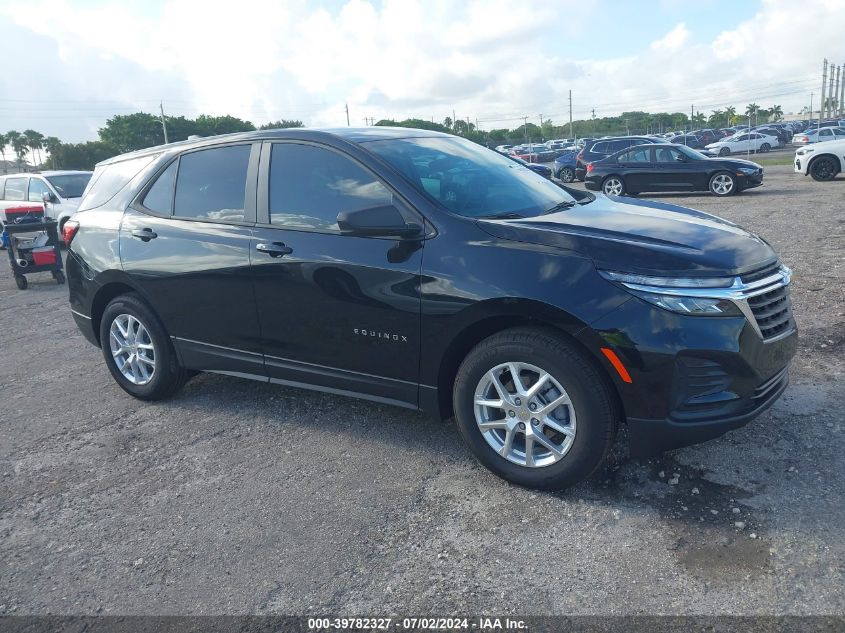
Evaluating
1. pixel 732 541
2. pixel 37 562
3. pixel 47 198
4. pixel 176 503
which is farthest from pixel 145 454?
pixel 47 198

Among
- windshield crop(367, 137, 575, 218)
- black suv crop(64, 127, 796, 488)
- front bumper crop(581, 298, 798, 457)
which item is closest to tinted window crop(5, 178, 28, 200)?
black suv crop(64, 127, 796, 488)

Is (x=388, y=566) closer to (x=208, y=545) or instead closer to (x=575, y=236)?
(x=208, y=545)

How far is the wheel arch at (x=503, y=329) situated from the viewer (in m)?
3.19

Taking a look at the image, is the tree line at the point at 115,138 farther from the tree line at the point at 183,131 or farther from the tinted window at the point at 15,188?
the tinted window at the point at 15,188

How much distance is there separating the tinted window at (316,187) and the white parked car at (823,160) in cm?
1795

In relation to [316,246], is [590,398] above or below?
below

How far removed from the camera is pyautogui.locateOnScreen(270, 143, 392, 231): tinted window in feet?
12.6

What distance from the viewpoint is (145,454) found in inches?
165

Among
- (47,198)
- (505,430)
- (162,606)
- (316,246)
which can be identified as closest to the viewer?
(162,606)

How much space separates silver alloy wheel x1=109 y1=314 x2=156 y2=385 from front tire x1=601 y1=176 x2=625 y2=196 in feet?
50.3

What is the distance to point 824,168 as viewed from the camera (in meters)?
18.0

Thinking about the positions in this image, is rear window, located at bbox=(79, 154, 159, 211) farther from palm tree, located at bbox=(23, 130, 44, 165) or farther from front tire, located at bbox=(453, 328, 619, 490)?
palm tree, located at bbox=(23, 130, 44, 165)

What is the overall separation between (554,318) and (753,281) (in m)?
0.96

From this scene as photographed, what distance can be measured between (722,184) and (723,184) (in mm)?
24
